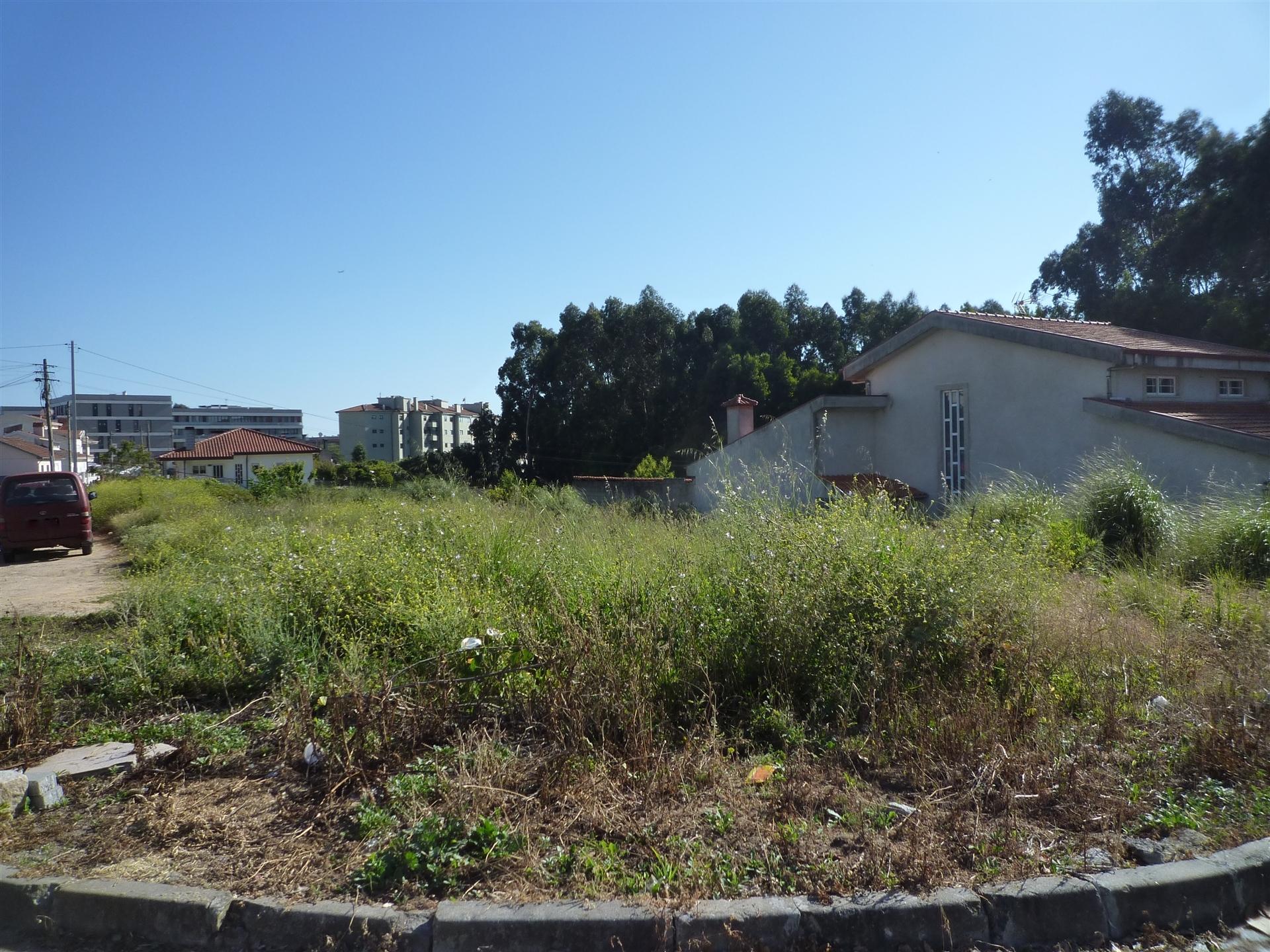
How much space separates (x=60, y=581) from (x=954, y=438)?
16067 millimetres

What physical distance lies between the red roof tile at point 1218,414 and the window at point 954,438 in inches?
127

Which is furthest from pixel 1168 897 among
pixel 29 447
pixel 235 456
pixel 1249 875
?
pixel 29 447

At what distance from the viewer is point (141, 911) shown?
327 cm

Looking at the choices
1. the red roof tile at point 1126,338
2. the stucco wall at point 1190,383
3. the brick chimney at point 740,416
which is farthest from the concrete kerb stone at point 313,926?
the brick chimney at point 740,416

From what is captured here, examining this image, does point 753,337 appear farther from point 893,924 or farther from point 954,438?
point 893,924

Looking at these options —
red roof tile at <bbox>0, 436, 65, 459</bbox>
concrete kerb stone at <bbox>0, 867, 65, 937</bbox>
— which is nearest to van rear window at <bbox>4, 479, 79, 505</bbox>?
concrete kerb stone at <bbox>0, 867, 65, 937</bbox>

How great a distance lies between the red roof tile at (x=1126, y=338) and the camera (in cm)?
1514

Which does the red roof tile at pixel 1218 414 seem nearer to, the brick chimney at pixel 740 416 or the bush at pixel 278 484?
the brick chimney at pixel 740 416

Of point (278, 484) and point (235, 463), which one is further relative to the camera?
point (235, 463)

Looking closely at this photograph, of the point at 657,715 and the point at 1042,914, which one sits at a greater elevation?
the point at 657,715

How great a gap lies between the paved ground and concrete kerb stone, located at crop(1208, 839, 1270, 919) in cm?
870

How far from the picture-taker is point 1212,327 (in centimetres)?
2797

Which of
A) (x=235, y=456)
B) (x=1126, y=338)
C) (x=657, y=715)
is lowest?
(x=657, y=715)

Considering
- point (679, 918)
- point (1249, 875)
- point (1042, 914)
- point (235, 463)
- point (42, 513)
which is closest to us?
point (679, 918)
